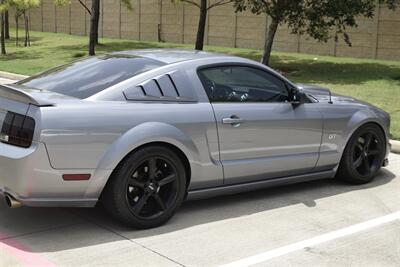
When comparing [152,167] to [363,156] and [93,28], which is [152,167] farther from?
[93,28]

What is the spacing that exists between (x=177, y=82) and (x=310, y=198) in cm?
194

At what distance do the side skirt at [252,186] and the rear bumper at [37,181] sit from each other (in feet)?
3.32

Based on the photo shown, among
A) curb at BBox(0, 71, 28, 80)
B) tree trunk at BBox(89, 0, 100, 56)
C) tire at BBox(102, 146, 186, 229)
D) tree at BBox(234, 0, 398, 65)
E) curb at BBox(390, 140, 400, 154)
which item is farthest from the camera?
tree trunk at BBox(89, 0, 100, 56)

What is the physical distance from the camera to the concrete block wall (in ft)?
73.2

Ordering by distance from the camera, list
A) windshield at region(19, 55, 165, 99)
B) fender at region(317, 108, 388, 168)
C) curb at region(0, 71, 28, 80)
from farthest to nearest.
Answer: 1. curb at region(0, 71, 28, 80)
2. fender at region(317, 108, 388, 168)
3. windshield at region(19, 55, 165, 99)

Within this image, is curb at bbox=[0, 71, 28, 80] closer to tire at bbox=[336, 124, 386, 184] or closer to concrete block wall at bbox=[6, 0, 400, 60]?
concrete block wall at bbox=[6, 0, 400, 60]

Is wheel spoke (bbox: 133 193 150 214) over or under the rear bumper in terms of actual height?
under

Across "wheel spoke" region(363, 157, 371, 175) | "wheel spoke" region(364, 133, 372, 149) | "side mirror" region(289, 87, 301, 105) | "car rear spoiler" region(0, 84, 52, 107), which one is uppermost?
"car rear spoiler" region(0, 84, 52, 107)

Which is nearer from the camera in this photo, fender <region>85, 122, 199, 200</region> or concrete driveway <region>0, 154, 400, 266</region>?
concrete driveway <region>0, 154, 400, 266</region>

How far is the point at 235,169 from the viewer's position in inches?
218

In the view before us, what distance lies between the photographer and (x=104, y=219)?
17.3ft

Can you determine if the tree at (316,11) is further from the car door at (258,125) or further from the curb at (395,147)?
the car door at (258,125)

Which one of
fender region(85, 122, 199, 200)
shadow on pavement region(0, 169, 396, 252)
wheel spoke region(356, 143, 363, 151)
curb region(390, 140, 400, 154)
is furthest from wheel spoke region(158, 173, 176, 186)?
curb region(390, 140, 400, 154)

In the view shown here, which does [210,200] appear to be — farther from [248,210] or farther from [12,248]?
[12,248]
